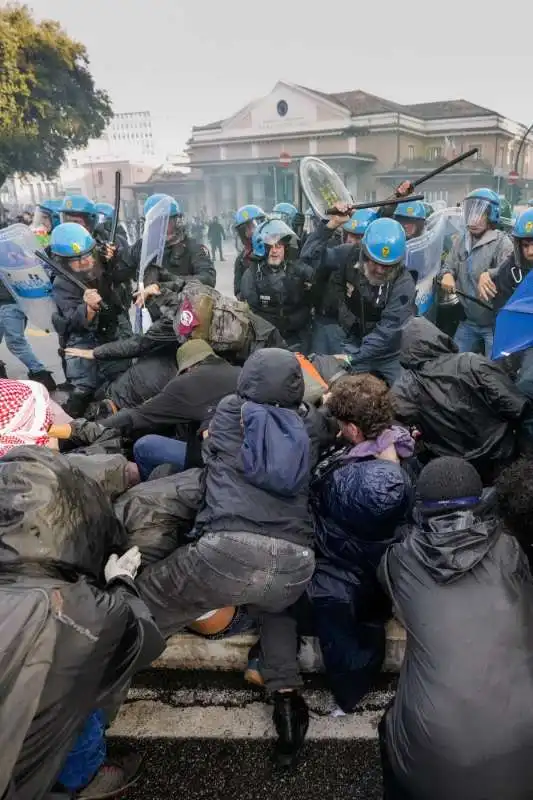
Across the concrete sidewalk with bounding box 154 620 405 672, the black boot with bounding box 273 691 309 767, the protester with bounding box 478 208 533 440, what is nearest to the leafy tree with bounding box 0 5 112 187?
the protester with bounding box 478 208 533 440

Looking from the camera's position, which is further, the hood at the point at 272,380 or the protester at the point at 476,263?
the protester at the point at 476,263

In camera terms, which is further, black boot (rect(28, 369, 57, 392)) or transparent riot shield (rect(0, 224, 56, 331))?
black boot (rect(28, 369, 57, 392))

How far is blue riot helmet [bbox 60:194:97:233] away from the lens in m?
5.61

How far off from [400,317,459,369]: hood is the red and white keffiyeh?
1.64 m

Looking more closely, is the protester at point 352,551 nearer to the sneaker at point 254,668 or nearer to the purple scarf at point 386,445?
the purple scarf at point 386,445

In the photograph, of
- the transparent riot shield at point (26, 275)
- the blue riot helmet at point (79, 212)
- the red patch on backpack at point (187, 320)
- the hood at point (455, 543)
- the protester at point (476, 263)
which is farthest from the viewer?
the blue riot helmet at point (79, 212)

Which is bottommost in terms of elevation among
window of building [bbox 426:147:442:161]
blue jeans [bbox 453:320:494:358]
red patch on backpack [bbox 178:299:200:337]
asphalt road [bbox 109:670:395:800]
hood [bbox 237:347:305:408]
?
asphalt road [bbox 109:670:395:800]

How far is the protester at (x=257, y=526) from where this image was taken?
1.99 metres

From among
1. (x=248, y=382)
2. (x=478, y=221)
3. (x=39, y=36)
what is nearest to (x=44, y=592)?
(x=248, y=382)

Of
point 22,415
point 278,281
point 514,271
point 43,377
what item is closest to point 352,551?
point 22,415

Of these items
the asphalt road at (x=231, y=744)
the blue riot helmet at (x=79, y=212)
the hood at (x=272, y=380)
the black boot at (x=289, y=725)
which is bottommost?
the asphalt road at (x=231, y=744)

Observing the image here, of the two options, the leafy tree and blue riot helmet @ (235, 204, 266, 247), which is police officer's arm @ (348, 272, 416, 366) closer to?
blue riot helmet @ (235, 204, 266, 247)

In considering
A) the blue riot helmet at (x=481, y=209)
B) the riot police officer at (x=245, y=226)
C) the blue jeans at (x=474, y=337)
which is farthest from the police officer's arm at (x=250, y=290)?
the blue riot helmet at (x=481, y=209)

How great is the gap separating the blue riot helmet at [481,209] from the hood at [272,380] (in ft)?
11.2
